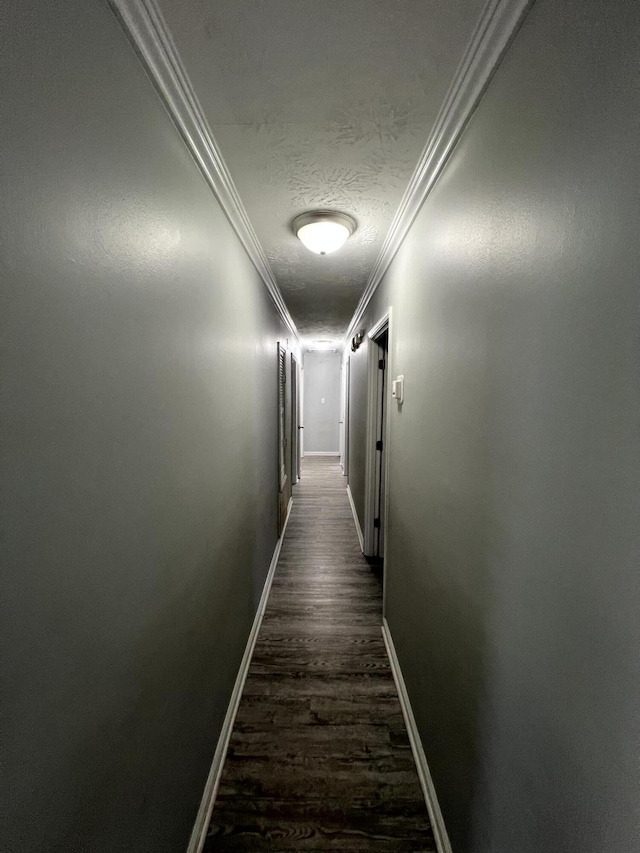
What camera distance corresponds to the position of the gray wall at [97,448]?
50 cm

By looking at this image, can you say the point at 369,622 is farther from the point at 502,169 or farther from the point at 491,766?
the point at 502,169

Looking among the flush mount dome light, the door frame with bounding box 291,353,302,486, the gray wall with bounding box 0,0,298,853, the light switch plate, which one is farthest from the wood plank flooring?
the door frame with bounding box 291,353,302,486

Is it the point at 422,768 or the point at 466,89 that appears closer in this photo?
the point at 466,89

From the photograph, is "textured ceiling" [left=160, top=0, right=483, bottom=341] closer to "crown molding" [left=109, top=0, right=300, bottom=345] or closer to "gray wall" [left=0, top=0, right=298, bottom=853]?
"crown molding" [left=109, top=0, right=300, bottom=345]

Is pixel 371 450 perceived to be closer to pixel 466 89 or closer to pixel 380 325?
pixel 380 325

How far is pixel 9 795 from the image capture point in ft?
1.56

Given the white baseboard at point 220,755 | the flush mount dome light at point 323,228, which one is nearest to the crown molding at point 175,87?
the flush mount dome light at point 323,228

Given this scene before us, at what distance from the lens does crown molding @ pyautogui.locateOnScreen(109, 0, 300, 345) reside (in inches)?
29.4

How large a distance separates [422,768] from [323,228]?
242cm

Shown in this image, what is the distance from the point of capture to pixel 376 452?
328 centimetres

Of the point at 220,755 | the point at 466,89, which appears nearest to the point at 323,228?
the point at 466,89

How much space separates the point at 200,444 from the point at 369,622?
1875mm

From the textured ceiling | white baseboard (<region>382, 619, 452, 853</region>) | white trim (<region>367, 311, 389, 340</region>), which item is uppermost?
the textured ceiling

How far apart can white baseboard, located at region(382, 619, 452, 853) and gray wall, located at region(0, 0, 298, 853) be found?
846 millimetres
